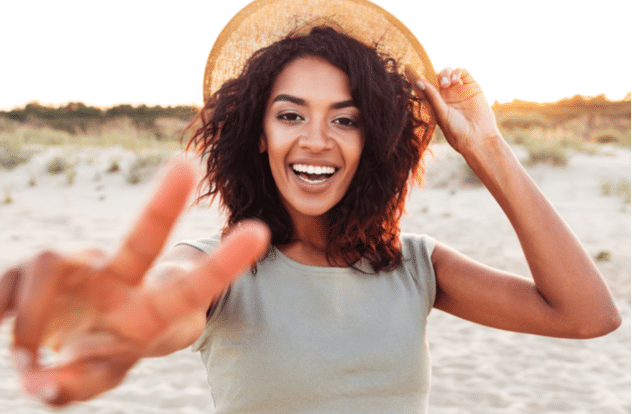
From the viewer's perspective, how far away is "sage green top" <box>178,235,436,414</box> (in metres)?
1.35

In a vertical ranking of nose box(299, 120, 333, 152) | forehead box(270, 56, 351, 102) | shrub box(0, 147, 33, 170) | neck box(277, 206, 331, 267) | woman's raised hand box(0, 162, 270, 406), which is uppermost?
forehead box(270, 56, 351, 102)

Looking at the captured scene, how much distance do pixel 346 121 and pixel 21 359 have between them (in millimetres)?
1280

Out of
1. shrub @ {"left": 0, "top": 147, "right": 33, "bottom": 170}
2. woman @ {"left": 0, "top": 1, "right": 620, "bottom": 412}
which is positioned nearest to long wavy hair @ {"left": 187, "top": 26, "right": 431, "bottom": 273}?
woman @ {"left": 0, "top": 1, "right": 620, "bottom": 412}

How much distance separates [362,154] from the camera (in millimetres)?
1811

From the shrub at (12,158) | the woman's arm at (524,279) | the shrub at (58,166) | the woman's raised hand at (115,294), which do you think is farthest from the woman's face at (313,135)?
the shrub at (12,158)

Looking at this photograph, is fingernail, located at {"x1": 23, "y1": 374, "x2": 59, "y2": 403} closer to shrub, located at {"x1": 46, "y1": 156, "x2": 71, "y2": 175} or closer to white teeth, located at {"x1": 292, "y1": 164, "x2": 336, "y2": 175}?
white teeth, located at {"x1": 292, "y1": 164, "x2": 336, "y2": 175}

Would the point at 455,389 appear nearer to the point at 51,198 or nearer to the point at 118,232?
the point at 118,232

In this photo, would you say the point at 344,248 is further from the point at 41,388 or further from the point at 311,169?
the point at 41,388

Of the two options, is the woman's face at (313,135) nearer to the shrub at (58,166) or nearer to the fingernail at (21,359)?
the fingernail at (21,359)

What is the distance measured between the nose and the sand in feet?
1.53

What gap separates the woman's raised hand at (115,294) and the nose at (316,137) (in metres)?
0.88

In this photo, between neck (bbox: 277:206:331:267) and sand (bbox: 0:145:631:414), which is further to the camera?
sand (bbox: 0:145:631:414)

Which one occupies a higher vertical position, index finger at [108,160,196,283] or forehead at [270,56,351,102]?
forehead at [270,56,351,102]

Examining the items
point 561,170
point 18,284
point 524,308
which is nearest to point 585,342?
point 524,308
